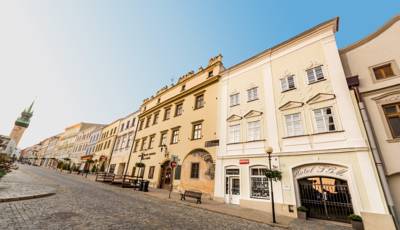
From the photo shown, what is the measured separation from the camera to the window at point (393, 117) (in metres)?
8.37

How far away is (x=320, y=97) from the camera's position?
34.5 feet

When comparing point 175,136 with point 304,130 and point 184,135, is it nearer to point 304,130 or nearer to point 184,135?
point 184,135

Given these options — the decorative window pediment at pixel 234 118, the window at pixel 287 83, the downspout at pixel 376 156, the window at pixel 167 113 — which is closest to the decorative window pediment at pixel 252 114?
the decorative window pediment at pixel 234 118

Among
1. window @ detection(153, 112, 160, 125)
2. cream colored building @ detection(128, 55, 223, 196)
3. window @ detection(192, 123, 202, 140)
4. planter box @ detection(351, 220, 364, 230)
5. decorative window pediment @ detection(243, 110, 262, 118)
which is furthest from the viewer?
window @ detection(153, 112, 160, 125)

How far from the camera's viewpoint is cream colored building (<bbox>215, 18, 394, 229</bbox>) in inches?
331

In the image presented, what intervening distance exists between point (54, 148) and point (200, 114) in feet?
229

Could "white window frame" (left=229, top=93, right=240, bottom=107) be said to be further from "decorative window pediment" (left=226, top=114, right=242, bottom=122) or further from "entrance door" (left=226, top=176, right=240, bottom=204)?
"entrance door" (left=226, top=176, right=240, bottom=204)

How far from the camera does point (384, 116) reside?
8.75m

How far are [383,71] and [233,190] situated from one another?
11748 millimetres

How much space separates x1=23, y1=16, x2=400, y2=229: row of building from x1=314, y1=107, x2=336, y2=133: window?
0.16ft

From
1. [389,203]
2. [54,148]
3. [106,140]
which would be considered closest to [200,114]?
[389,203]

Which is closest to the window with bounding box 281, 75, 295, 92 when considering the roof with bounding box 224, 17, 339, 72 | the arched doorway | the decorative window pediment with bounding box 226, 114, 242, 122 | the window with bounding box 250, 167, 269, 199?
the roof with bounding box 224, 17, 339, 72

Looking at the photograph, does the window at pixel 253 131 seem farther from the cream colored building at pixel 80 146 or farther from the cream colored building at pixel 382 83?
the cream colored building at pixel 80 146

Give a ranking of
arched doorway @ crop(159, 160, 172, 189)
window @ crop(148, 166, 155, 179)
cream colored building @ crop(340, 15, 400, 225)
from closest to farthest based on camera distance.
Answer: cream colored building @ crop(340, 15, 400, 225) → arched doorway @ crop(159, 160, 172, 189) → window @ crop(148, 166, 155, 179)
